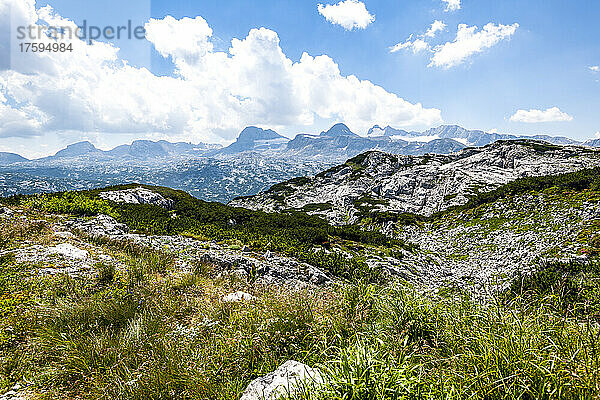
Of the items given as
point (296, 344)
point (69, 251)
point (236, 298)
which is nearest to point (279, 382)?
point (296, 344)

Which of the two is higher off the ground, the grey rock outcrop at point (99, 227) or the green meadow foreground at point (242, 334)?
the green meadow foreground at point (242, 334)

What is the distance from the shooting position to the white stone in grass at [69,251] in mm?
9613

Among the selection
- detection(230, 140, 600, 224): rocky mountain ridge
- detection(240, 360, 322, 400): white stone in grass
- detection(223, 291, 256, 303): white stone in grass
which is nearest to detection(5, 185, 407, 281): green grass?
detection(223, 291, 256, 303): white stone in grass

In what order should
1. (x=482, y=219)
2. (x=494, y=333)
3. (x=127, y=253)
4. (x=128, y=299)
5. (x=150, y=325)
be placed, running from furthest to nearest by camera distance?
(x=482, y=219) < (x=127, y=253) < (x=128, y=299) < (x=150, y=325) < (x=494, y=333)

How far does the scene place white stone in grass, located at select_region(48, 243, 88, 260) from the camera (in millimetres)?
9613

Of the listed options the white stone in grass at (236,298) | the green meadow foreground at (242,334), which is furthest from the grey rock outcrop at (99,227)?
the white stone in grass at (236,298)

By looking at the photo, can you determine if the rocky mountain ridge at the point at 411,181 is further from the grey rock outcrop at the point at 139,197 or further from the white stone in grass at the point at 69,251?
the white stone in grass at the point at 69,251

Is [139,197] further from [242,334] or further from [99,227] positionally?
[242,334]

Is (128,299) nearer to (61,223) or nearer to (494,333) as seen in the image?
(494,333)

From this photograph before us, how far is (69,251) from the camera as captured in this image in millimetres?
9953

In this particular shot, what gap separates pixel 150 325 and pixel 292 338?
280 cm

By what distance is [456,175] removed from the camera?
61875 millimetres

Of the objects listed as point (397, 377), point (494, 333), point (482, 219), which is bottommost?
point (482, 219)

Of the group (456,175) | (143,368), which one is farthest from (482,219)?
(143,368)
